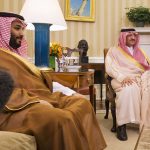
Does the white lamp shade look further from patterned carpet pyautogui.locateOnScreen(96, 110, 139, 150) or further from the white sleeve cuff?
patterned carpet pyautogui.locateOnScreen(96, 110, 139, 150)

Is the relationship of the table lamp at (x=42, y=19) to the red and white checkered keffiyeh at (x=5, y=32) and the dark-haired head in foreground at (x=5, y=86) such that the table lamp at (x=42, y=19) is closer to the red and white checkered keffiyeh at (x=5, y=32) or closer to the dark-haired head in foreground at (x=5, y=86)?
the red and white checkered keffiyeh at (x=5, y=32)

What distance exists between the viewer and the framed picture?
5.39 meters

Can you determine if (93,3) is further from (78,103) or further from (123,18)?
(78,103)

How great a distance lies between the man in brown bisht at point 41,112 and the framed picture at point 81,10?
3.02 m

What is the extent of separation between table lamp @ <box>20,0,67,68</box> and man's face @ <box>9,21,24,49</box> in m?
0.29

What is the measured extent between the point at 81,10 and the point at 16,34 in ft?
10.4

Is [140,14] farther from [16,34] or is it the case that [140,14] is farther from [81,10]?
[16,34]

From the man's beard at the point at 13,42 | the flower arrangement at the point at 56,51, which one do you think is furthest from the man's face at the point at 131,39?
the man's beard at the point at 13,42

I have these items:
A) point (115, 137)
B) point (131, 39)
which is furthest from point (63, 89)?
point (131, 39)

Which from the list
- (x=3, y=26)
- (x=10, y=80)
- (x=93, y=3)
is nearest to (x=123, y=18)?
(x=93, y=3)

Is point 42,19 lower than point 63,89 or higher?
higher

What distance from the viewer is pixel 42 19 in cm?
276

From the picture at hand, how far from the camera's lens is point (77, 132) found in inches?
56.1

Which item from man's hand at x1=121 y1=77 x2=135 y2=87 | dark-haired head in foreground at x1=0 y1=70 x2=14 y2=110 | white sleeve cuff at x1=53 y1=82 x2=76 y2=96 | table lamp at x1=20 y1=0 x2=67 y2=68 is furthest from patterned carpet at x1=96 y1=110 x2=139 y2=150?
dark-haired head in foreground at x1=0 y1=70 x2=14 y2=110
